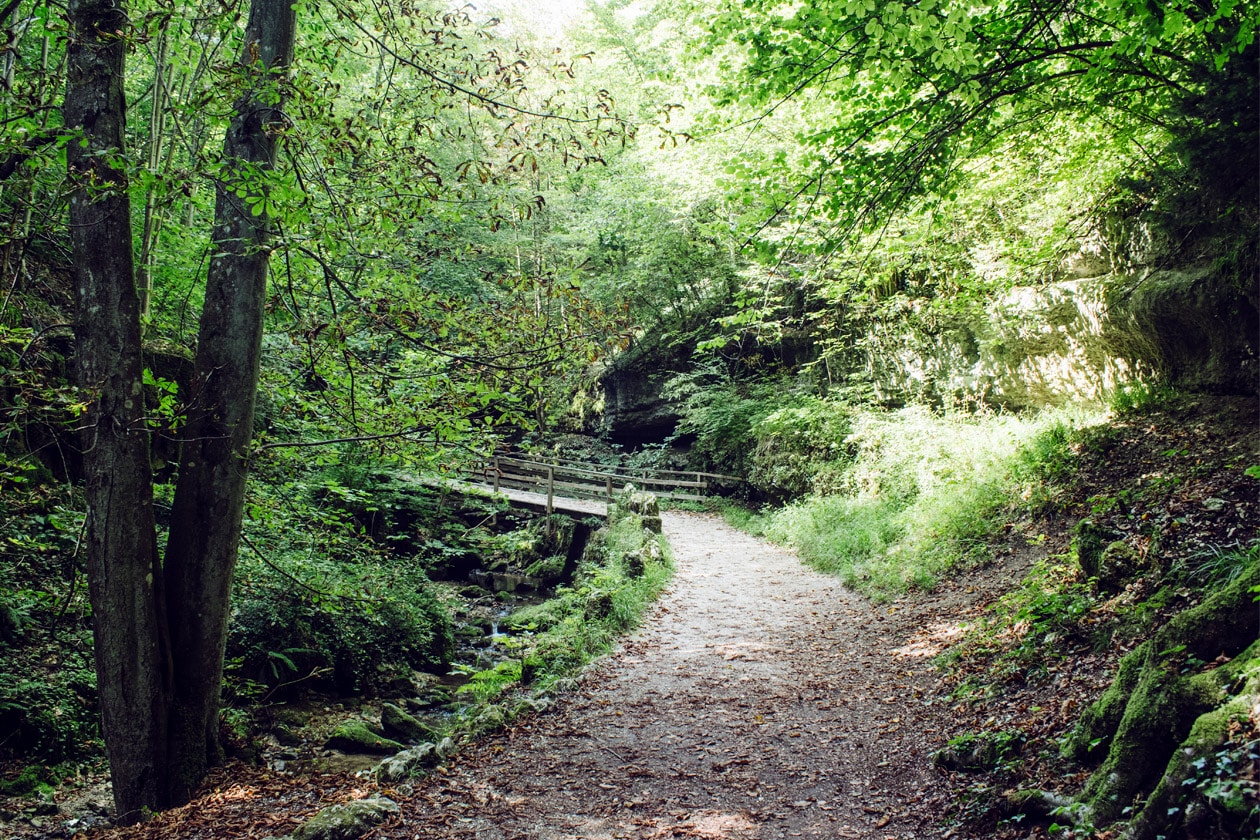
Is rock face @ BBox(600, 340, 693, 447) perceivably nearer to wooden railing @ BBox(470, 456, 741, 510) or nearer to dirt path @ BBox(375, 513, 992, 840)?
wooden railing @ BBox(470, 456, 741, 510)

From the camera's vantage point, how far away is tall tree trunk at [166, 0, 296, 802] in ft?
14.7

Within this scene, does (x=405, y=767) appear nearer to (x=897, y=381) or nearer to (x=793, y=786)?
(x=793, y=786)

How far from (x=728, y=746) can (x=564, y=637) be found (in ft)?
9.77

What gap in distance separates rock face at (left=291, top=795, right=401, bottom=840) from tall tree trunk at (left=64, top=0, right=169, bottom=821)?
1258 mm

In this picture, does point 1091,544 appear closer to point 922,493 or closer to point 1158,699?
point 1158,699

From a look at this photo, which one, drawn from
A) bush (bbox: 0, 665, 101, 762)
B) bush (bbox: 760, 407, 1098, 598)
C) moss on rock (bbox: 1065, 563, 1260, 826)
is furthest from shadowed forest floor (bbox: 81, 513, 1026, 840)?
bush (bbox: 0, 665, 101, 762)

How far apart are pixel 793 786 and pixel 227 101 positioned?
219 inches

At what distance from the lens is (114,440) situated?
4070 millimetres

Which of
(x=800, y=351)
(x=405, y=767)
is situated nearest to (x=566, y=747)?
(x=405, y=767)

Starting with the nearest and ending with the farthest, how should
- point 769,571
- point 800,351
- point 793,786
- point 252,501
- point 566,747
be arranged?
point 793,786 → point 566,747 → point 252,501 → point 769,571 → point 800,351

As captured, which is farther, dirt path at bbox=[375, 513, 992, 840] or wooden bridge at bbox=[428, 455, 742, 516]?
wooden bridge at bbox=[428, 455, 742, 516]

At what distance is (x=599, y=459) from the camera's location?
2545 centimetres

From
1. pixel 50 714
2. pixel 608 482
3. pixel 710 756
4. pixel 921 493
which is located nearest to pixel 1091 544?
pixel 710 756

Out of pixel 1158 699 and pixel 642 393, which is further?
pixel 642 393
